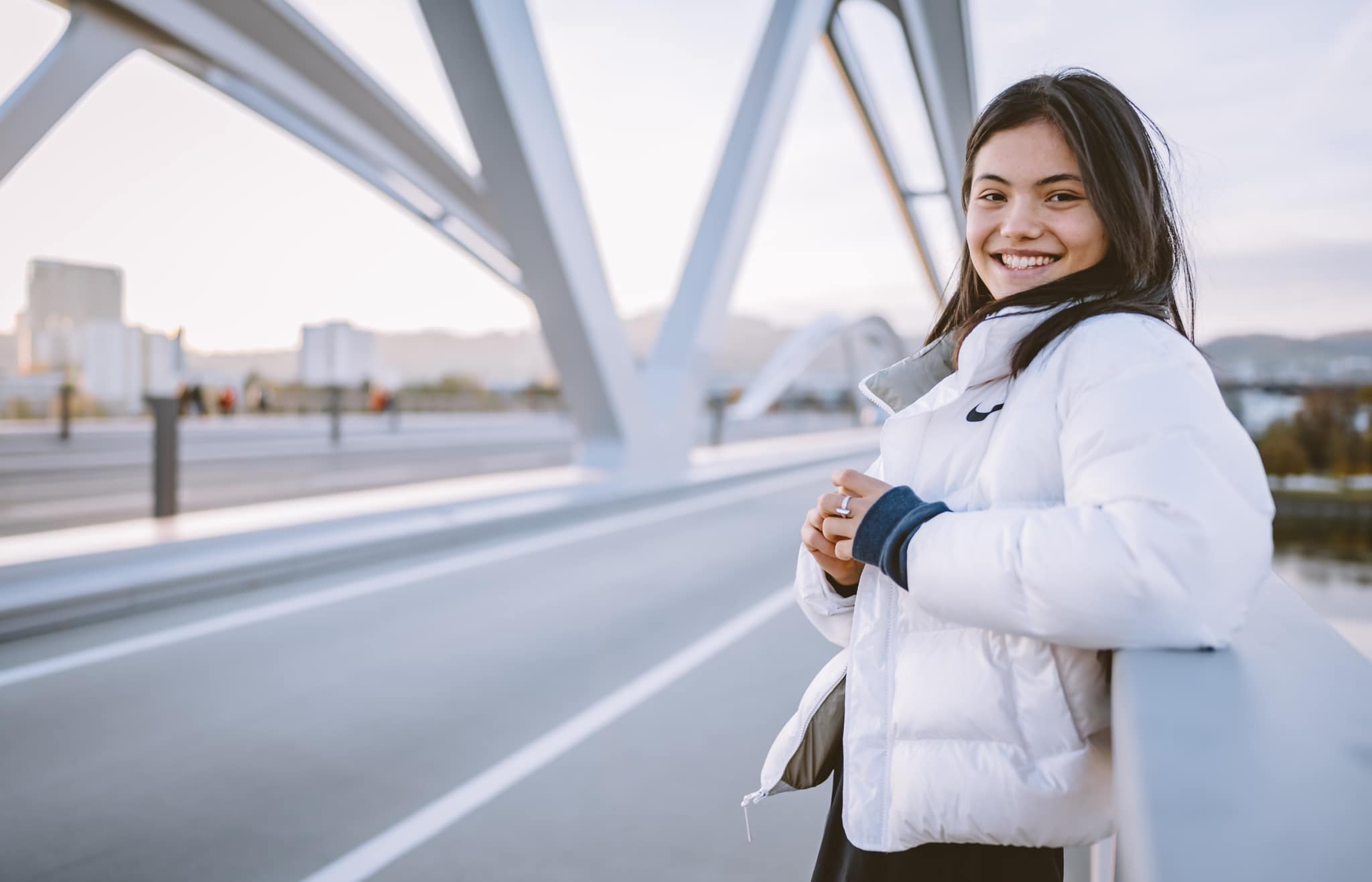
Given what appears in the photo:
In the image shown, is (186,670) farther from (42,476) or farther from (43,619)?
(42,476)

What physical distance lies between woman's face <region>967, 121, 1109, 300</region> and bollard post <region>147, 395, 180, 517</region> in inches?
245

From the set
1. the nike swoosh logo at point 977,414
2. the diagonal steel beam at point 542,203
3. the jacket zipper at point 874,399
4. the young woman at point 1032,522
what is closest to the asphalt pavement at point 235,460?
the diagonal steel beam at point 542,203

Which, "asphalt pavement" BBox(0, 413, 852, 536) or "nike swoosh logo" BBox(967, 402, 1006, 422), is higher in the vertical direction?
"nike swoosh logo" BBox(967, 402, 1006, 422)

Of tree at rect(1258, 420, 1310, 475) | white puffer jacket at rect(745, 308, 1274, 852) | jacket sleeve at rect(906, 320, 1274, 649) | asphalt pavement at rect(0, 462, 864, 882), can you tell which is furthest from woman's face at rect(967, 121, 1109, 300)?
tree at rect(1258, 420, 1310, 475)

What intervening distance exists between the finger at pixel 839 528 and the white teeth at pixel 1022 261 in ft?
1.42

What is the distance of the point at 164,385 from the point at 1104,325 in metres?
8.38

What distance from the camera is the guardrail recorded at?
680mm

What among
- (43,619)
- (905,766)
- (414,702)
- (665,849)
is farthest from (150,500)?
(905,766)

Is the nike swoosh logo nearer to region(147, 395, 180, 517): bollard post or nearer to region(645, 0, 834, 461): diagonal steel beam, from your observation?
region(147, 395, 180, 517): bollard post

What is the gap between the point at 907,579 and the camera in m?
1.13

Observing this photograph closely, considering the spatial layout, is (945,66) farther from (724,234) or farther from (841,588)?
(841,588)

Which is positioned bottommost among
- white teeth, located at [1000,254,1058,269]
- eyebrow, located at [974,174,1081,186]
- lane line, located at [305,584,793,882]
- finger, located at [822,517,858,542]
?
lane line, located at [305,584,793,882]

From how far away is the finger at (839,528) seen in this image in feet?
4.07

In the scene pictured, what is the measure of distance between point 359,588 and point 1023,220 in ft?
16.5
